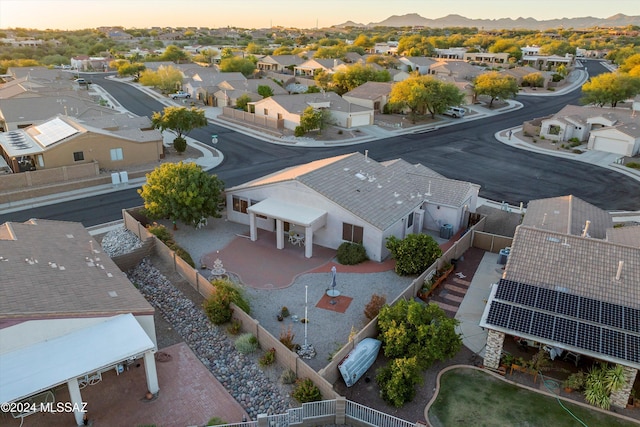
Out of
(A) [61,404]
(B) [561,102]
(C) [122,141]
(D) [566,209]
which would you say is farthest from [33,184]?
(B) [561,102]

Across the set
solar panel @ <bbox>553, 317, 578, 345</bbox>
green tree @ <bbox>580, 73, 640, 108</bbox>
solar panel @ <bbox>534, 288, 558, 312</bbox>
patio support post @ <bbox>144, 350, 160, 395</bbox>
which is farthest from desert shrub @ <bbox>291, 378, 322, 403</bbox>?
green tree @ <bbox>580, 73, 640, 108</bbox>

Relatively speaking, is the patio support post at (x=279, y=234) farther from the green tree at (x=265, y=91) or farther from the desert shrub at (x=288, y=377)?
the green tree at (x=265, y=91)

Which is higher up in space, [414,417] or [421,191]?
[421,191]

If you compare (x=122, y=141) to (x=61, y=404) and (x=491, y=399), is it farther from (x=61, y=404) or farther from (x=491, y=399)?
(x=491, y=399)

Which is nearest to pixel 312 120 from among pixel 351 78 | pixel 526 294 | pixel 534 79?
pixel 351 78

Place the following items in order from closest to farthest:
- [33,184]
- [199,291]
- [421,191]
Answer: [199,291], [421,191], [33,184]

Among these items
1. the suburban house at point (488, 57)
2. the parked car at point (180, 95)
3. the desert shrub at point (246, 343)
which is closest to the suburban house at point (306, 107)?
the parked car at point (180, 95)
